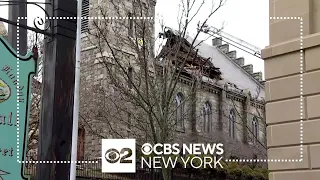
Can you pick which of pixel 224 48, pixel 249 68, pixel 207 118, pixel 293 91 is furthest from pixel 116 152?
pixel 224 48

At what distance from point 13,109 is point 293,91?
366 centimetres

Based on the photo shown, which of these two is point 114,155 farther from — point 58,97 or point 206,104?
point 206,104

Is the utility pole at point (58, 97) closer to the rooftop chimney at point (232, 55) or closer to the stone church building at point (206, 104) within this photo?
the stone church building at point (206, 104)

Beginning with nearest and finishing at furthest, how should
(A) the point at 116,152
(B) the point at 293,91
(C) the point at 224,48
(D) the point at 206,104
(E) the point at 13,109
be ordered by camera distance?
(E) the point at 13,109 → (B) the point at 293,91 → (A) the point at 116,152 → (D) the point at 206,104 → (C) the point at 224,48

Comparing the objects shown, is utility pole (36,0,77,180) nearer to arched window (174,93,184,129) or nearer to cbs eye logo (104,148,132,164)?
cbs eye logo (104,148,132,164)

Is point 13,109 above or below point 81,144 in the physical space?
below

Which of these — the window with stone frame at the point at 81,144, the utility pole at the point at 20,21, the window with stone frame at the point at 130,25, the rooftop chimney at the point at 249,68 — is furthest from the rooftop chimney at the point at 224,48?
the utility pole at the point at 20,21

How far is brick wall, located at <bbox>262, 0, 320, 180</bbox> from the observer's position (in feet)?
21.0

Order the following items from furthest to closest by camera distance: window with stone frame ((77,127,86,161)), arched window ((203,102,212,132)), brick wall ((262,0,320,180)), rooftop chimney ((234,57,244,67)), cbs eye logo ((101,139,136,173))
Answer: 1. rooftop chimney ((234,57,244,67))
2. arched window ((203,102,212,132))
3. window with stone frame ((77,127,86,161))
4. cbs eye logo ((101,139,136,173))
5. brick wall ((262,0,320,180))

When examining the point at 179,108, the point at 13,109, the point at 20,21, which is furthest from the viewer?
the point at 179,108

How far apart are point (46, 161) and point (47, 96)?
638mm

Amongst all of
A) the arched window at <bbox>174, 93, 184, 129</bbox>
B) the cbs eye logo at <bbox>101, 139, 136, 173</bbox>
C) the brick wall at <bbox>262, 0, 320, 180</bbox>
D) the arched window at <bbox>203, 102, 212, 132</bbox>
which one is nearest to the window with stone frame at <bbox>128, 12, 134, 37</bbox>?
the arched window at <bbox>174, 93, 184, 129</bbox>

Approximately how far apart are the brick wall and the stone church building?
4.68 meters

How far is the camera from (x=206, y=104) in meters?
37.8
